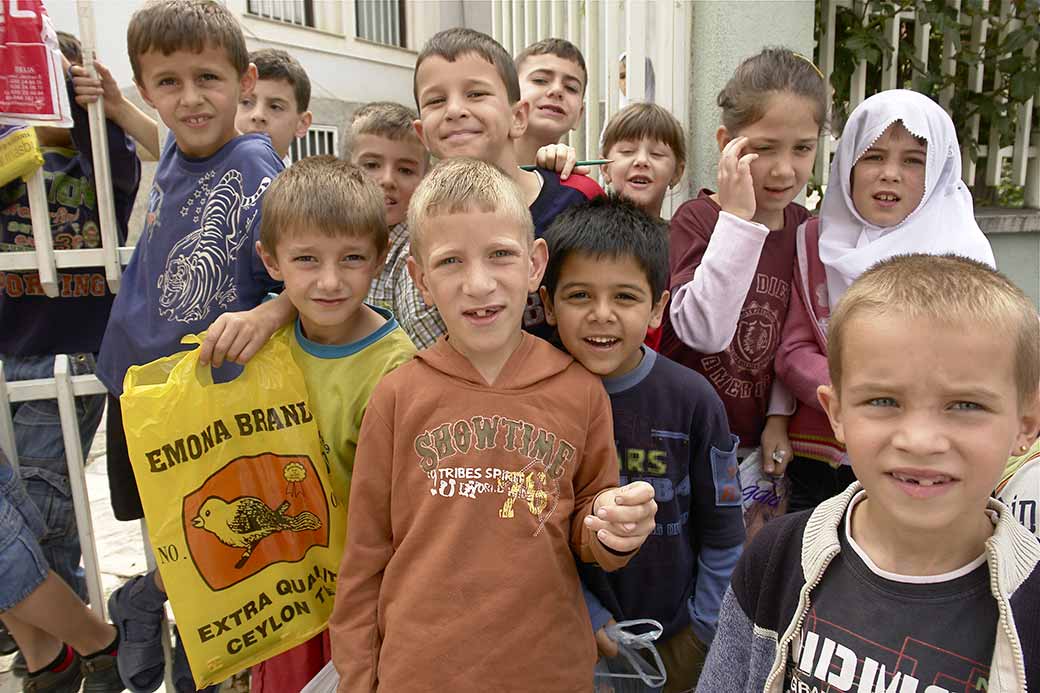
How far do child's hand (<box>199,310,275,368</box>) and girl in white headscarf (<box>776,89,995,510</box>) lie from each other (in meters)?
1.37

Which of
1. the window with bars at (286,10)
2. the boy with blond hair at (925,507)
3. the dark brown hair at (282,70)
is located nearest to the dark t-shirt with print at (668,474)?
the boy with blond hair at (925,507)

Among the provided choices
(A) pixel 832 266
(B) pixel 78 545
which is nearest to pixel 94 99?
(B) pixel 78 545

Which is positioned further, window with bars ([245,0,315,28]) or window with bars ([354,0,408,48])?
window with bars ([354,0,408,48])

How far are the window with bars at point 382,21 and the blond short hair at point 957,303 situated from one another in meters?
10.0

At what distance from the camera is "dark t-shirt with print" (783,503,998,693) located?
3.41ft

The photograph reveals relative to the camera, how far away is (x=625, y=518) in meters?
1.35

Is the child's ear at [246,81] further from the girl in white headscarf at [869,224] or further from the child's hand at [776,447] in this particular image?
the child's hand at [776,447]

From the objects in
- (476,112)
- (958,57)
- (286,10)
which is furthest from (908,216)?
(286,10)

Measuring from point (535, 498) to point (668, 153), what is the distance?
173 cm

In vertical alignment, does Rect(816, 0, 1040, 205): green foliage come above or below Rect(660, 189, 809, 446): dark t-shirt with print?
above

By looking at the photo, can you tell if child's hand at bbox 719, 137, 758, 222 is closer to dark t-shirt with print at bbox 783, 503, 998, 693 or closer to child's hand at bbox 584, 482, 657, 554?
child's hand at bbox 584, 482, 657, 554

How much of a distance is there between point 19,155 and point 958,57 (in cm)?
454

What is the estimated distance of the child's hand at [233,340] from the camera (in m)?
1.70

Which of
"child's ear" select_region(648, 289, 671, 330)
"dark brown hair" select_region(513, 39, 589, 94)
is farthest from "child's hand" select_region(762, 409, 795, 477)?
"dark brown hair" select_region(513, 39, 589, 94)
